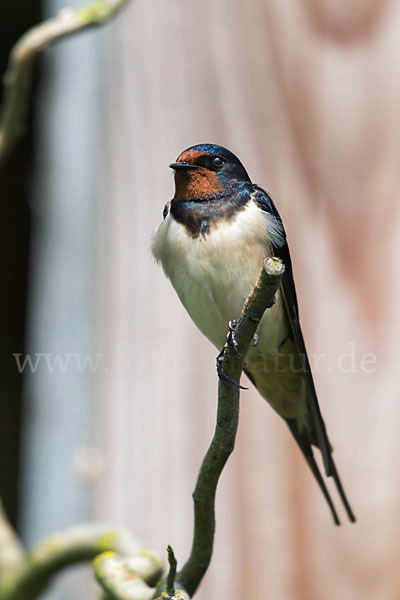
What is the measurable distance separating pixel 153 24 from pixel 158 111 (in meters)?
0.25

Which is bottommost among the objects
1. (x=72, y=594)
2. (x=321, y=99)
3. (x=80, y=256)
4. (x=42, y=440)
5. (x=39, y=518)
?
(x=72, y=594)

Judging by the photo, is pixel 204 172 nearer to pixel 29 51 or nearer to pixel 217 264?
pixel 217 264

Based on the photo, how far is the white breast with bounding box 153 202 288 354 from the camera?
1.47 m

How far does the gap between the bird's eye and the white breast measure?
0.32ft

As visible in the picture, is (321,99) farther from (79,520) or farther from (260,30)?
(79,520)

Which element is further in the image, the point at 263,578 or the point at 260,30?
the point at 260,30

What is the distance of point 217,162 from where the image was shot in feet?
4.90

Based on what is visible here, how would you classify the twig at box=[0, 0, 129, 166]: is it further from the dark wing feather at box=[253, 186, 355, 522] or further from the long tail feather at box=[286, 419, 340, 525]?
the long tail feather at box=[286, 419, 340, 525]

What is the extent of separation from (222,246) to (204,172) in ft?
0.51

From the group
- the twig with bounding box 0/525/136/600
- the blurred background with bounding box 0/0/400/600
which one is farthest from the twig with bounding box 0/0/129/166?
the twig with bounding box 0/525/136/600

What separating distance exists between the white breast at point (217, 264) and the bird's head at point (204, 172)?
0.07 meters

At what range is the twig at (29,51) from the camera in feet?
5.67

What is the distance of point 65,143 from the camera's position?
2.19 metres

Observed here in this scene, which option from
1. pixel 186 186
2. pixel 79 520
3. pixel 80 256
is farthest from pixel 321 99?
pixel 79 520
